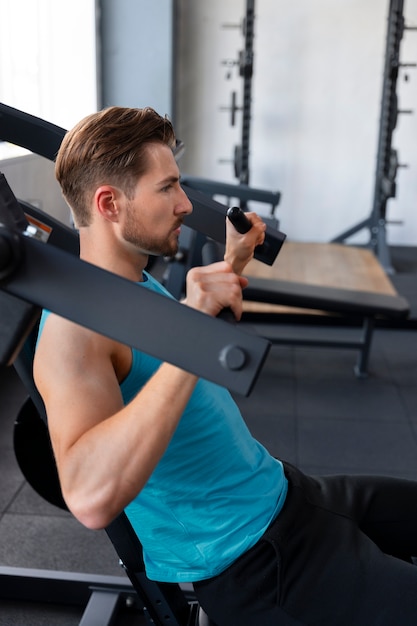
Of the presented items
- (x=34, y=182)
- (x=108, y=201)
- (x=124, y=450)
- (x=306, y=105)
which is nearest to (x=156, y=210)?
(x=108, y=201)

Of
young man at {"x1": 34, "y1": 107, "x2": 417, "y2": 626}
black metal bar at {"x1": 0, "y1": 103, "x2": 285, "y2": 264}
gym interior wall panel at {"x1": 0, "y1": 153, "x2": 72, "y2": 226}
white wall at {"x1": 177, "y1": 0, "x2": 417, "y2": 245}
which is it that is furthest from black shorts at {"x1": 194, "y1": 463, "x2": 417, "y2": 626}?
white wall at {"x1": 177, "y1": 0, "x2": 417, "y2": 245}

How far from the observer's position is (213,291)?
0.70 meters

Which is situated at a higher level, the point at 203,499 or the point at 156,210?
the point at 156,210

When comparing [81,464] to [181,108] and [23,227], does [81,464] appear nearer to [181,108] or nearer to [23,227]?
[23,227]

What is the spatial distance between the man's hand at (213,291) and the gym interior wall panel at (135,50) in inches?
171

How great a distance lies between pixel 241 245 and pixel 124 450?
1.06 ft

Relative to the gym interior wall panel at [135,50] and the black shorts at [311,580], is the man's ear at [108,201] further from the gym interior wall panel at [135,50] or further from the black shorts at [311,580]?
the gym interior wall panel at [135,50]

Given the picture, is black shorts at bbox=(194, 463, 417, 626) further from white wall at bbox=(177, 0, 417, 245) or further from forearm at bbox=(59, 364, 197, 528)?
white wall at bbox=(177, 0, 417, 245)

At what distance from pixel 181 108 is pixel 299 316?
2340mm

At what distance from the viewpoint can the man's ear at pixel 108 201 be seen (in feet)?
3.29

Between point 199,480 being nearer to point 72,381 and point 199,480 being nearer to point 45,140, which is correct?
point 72,381

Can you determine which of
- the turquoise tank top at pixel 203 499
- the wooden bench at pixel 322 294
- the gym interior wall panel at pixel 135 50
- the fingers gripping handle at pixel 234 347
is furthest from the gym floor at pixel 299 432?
the gym interior wall panel at pixel 135 50

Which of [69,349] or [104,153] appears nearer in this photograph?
[69,349]

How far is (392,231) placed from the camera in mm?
5516
